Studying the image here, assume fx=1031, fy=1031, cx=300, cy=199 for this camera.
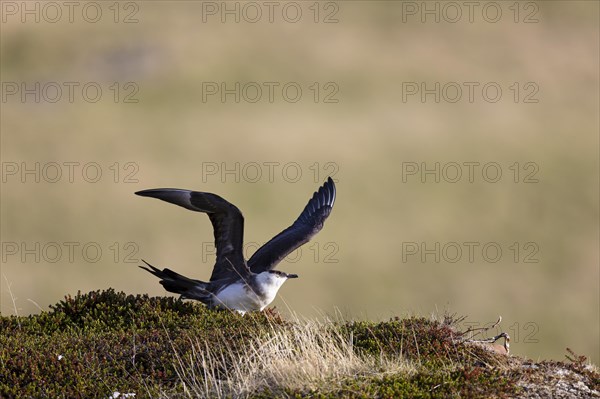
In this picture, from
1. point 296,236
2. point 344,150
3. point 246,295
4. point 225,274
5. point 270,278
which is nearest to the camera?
point 246,295

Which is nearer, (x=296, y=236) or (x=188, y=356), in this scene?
(x=188, y=356)

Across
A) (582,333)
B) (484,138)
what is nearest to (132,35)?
(484,138)

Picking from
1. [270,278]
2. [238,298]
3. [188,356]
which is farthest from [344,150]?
[188,356]

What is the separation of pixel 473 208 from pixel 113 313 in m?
34.3

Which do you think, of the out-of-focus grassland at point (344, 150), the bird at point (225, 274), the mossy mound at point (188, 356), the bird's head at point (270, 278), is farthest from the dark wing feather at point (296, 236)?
the out-of-focus grassland at point (344, 150)

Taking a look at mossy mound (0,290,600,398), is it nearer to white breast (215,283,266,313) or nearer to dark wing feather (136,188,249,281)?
white breast (215,283,266,313)

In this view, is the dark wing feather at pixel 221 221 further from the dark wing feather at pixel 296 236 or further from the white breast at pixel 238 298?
the dark wing feather at pixel 296 236

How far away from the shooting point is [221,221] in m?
13.4

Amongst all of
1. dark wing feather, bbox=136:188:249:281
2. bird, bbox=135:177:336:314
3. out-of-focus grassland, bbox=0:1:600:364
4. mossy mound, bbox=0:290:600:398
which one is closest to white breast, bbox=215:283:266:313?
bird, bbox=135:177:336:314

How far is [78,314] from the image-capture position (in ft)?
43.0

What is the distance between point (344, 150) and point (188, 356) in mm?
39986

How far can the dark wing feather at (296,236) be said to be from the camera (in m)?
14.5

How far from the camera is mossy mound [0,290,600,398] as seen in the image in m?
9.49

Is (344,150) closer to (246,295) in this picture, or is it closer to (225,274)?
(225,274)
